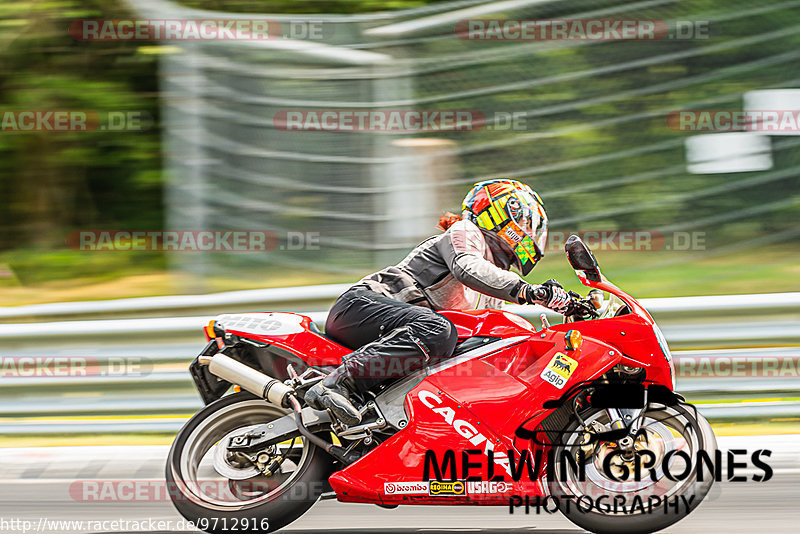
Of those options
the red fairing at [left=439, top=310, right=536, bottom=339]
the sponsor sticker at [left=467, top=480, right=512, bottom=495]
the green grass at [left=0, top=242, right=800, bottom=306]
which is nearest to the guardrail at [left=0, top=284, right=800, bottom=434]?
the green grass at [left=0, top=242, right=800, bottom=306]

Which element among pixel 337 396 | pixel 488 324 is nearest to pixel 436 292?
pixel 488 324

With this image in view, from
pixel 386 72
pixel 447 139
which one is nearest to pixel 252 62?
pixel 386 72

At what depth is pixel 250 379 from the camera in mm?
4285

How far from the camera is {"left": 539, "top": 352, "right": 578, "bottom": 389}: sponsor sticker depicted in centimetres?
411

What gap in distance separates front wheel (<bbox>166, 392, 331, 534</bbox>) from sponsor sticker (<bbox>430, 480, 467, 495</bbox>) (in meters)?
0.50

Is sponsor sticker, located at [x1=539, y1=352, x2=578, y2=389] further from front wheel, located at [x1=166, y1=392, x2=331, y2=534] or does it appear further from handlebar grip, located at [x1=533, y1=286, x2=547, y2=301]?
front wheel, located at [x1=166, y1=392, x2=331, y2=534]

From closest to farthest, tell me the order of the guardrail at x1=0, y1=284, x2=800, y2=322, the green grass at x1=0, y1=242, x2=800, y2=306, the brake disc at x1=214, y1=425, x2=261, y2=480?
the brake disc at x1=214, y1=425, x2=261, y2=480, the guardrail at x1=0, y1=284, x2=800, y2=322, the green grass at x1=0, y1=242, x2=800, y2=306

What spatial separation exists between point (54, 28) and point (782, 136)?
6.76 m

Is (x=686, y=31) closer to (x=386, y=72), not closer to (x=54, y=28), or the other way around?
(x=386, y=72)

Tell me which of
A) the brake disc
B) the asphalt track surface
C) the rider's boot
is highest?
the rider's boot

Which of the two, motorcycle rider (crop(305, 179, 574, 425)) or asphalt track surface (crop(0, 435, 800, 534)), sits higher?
motorcycle rider (crop(305, 179, 574, 425))


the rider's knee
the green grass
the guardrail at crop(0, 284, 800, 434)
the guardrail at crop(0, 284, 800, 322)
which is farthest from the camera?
the green grass

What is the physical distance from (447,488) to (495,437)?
11.6 inches

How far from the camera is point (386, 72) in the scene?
6.66 m
